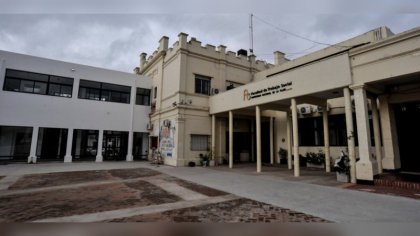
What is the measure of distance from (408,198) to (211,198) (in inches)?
186

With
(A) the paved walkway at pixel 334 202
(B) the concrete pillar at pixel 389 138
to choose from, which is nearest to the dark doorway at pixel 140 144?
(A) the paved walkway at pixel 334 202

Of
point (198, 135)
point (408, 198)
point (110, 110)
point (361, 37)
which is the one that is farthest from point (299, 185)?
point (110, 110)

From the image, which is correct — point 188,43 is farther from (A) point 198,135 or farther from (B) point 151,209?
(B) point 151,209

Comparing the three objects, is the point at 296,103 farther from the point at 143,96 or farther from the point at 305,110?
the point at 143,96

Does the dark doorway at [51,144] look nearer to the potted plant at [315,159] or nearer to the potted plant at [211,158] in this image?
the potted plant at [211,158]

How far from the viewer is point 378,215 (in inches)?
157

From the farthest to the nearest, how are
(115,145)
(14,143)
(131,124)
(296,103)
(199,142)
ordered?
(115,145) < (131,124) < (14,143) < (199,142) < (296,103)

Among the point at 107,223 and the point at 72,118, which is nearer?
the point at 107,223

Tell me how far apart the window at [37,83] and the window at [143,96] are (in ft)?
15.5

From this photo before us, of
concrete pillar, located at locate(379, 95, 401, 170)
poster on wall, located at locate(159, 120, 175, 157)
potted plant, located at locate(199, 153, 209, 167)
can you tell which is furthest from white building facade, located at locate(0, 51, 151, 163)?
concrete pillar, located at locate(379, 95, 401, 170)

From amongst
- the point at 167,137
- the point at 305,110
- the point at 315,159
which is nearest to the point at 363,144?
the point at 315,159

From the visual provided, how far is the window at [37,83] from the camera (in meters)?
13.7

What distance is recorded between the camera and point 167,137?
14852mm

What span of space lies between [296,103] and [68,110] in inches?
576
